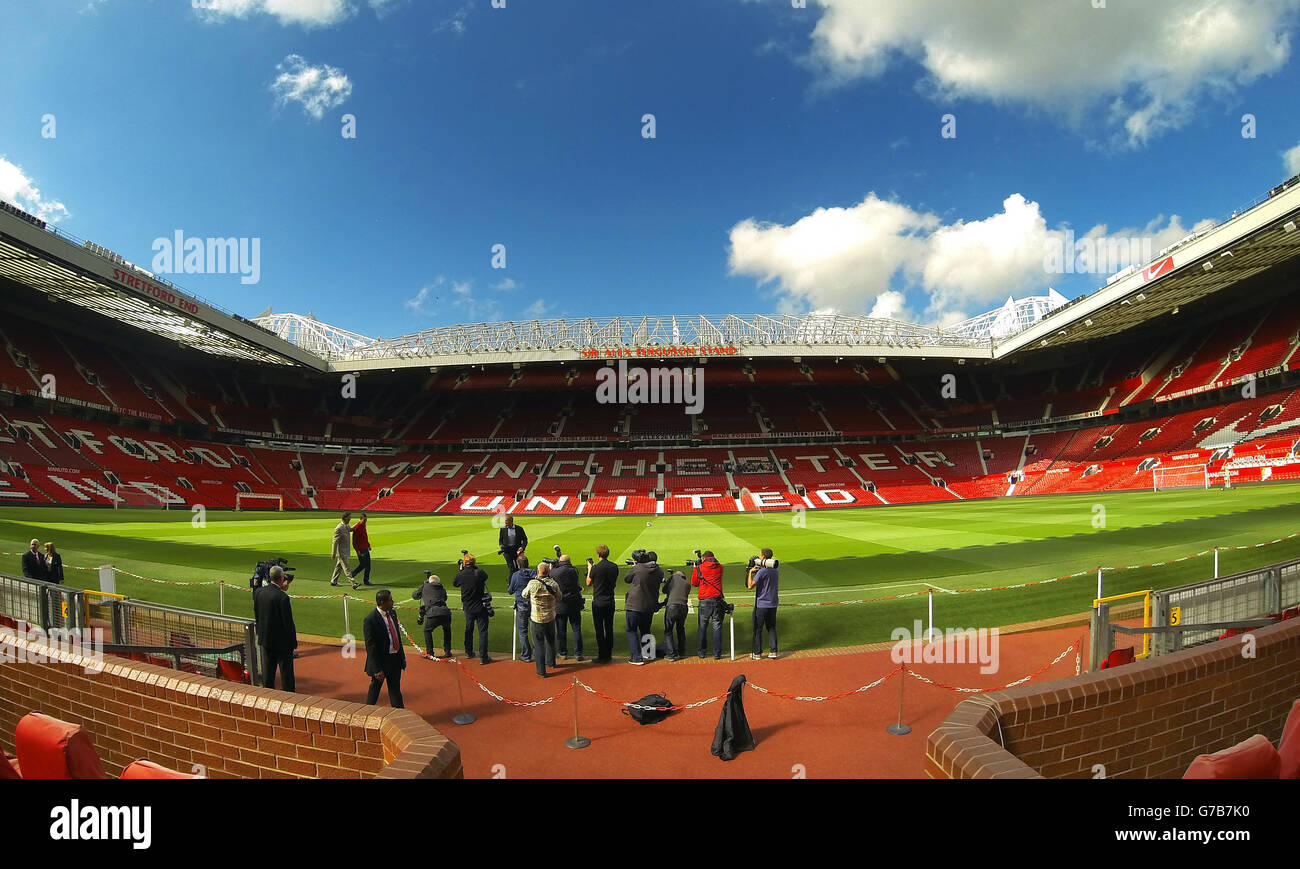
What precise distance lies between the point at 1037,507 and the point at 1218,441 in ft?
47.9

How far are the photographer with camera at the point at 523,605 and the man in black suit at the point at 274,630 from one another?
10.1 feet

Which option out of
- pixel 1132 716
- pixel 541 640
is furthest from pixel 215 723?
pixel 1132 716

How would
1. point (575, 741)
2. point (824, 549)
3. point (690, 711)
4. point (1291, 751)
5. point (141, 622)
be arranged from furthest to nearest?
point (824, 549), point (141, 622), point (690, 711), point (575, 741), point (1291, 751)

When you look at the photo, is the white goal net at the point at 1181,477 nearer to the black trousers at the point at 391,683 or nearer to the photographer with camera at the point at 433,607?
the photographer with camera at the point at 433,607

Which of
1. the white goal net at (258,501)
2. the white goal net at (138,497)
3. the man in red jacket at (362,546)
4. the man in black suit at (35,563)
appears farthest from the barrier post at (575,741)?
the white goal net at (258,501)

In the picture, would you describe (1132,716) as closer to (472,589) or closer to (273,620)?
(472,589)

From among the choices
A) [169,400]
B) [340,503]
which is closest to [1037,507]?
[340,503]

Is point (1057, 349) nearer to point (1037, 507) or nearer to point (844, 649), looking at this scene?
point (1037, 507)

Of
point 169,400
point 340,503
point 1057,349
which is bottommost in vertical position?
point 340,503

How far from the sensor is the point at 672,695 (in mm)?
7973

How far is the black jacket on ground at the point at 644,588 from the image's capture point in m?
8.83

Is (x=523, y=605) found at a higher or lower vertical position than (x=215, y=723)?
lower

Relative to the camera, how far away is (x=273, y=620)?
273 inches

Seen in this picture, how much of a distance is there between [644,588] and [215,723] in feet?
18.5
